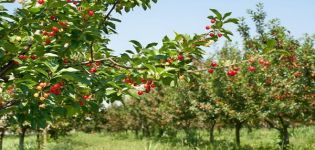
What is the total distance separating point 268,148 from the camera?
22047mm

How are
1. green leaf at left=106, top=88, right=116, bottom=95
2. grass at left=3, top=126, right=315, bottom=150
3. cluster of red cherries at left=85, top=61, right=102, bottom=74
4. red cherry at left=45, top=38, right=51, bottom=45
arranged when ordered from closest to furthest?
1. green leaf at left=106, top=88, right=116, bottom=95
2. red cherry at left=45, top=38, right=51, bottom=45
3. cluster of red cherries at left=85, top=61, right=102, bottom=74
4. grass at left=3, top=126, right=315, bottom=150

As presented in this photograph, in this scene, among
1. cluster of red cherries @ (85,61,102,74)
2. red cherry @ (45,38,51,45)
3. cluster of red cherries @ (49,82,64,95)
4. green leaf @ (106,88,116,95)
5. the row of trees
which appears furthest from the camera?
the row of trees

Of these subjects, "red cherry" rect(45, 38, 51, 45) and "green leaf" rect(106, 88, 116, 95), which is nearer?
"green leaf" rect(106, 88, 116, 95)

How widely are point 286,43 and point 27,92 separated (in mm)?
13454

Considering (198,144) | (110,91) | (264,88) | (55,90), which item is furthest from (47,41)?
(198,144)

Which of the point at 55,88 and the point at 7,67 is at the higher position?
the point at 7,67

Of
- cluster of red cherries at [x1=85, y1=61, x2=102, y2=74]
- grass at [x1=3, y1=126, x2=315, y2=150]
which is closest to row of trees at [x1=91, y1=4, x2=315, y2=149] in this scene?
grass at [x1=3, y1=126, x2=315, y2=150]

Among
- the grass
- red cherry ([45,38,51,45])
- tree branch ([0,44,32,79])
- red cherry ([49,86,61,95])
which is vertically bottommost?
the grass

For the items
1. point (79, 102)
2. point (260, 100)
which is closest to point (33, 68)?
point (79, 102)

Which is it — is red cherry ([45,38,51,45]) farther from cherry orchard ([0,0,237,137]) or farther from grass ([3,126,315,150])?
grass ([3,126,315,150])

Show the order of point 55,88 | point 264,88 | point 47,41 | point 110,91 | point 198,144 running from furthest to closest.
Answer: point 198,144
point 264,88
point 47,41
point 110,91
point 55,88

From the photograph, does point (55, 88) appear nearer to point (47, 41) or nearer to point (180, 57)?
point (47, 41)

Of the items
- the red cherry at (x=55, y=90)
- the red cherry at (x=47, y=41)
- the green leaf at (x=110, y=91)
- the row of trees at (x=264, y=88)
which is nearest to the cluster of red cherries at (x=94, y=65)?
the red cherry at (x=47, y=41)

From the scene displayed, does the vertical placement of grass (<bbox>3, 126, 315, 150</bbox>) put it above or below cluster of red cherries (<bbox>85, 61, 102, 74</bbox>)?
below
